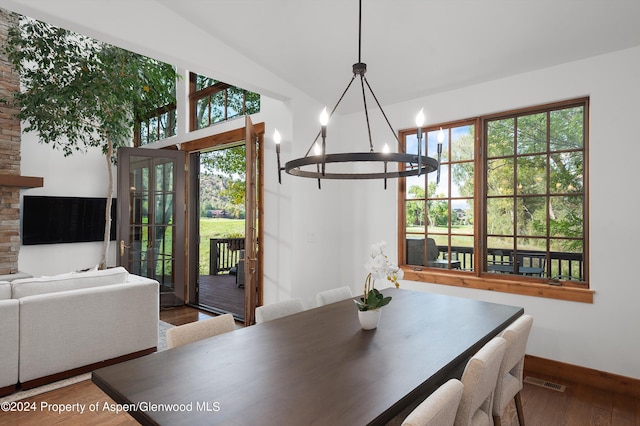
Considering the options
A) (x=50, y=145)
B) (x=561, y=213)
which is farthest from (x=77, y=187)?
(x=561, y=213)

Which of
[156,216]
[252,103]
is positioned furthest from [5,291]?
[252,103]

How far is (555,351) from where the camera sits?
10.1 ft

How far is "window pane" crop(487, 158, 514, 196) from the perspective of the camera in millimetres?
3408

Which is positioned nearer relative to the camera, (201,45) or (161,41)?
(161,41)

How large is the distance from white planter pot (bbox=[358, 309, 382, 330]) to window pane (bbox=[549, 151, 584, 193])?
2196mm

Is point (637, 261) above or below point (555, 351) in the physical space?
above

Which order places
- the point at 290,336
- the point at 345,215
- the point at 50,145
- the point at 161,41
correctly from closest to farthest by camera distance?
1. the point at 290,336
2. the point at 161,41
3. the point at 345,215
4. the point at 50,145

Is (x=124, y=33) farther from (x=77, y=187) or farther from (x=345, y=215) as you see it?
(x=77, y=187)

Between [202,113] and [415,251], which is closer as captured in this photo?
[415,251]

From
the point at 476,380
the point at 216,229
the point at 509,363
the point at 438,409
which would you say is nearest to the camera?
the point at 438,409

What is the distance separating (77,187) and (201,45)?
14.4ft

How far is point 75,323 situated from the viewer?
9.76 feet

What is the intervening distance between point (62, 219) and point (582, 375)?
23.2 feet

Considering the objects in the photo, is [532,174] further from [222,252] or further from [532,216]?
[222,252]
